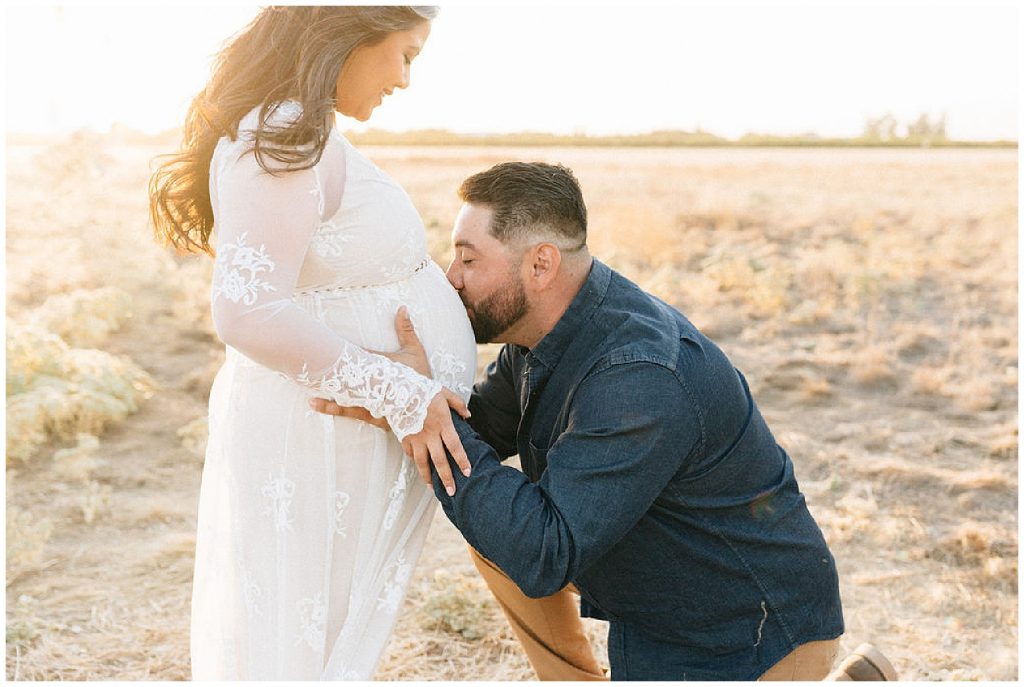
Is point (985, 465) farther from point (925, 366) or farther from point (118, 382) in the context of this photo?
point (118, 382)

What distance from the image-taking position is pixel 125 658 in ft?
13.0

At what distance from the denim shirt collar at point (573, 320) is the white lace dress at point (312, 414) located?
0.65ft

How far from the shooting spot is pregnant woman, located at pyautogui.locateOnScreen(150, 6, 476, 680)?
2.09 meters

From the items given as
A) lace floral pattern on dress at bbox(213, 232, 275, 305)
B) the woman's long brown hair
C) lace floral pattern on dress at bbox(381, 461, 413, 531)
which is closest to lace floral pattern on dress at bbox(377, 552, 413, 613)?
lace floral pattern on dress at bbox(381, 461, 413, 531)

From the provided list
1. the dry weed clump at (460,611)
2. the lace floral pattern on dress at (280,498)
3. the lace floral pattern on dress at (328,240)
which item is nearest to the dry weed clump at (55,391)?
the dry weed clump at (460,611)

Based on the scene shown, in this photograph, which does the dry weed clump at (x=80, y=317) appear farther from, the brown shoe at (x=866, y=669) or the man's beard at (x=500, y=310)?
the brown shoe at (x=866, y=669)

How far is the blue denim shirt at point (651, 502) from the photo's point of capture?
2.29 meters

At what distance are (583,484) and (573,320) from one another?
48 centimetres

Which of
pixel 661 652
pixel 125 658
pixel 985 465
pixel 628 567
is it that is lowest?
pixel 125 658

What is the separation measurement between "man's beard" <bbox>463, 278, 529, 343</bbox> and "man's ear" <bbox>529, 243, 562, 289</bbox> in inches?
1.8

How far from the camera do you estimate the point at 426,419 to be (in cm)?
227

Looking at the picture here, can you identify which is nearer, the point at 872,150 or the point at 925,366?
the point at 925,366

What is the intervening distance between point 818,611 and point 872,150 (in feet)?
82.0

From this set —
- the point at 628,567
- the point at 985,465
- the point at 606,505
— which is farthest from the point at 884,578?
the point at 606,505
